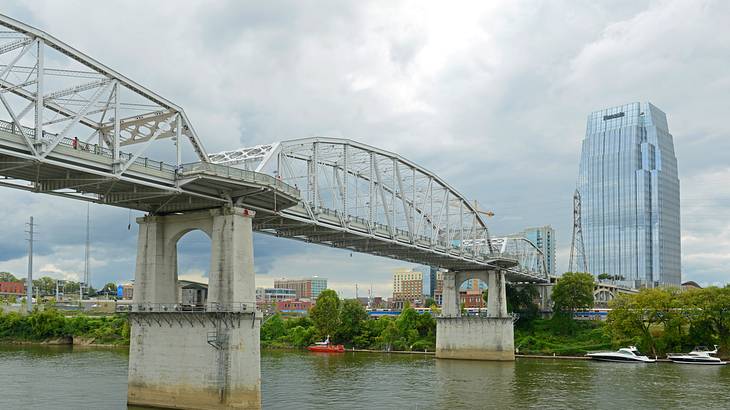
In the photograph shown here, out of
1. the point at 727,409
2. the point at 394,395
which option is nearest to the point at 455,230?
the point at 394,395

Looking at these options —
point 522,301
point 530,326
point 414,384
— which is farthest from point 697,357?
point 522,301

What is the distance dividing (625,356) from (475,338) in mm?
20523

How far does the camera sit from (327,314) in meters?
119

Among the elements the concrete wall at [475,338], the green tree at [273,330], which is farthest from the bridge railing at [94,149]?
the green tree at [273,330]

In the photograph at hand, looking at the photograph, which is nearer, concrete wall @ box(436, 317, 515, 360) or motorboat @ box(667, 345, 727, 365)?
motorboat @ box(667, 345, 727, 365)

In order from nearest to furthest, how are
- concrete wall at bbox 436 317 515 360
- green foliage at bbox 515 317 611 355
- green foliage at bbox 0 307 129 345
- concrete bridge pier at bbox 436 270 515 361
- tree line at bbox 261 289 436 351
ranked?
concrete wall at bbox 436 317 515 360
concrete bridge pier at bbox 436 270 515 361
green foliage at bbox 515 317 611 355
tree line at bbox 261 289 436 351
green foliage at bbox 0 307 129 345

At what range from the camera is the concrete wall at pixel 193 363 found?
45281mm

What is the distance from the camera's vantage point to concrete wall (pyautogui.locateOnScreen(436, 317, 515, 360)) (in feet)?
329

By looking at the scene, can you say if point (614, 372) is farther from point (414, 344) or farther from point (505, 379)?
point (414, 344)

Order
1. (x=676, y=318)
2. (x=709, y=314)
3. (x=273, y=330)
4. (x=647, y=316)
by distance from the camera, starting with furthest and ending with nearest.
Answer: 1. (x=273, y=330)
2. (x=647, y=316)
3. (x=676, y=318)
4. (x=709, y=314)

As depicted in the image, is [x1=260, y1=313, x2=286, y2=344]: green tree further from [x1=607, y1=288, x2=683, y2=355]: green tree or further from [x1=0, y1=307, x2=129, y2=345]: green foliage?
[x1=607, y1=288, x2=683, y2=355]: green tree

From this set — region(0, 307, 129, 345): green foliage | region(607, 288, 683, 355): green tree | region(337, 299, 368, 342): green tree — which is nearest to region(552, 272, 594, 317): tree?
region(607, 288, 683, 355): green tree

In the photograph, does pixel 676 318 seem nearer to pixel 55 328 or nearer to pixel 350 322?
pixel 350 322

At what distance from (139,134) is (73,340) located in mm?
90777
